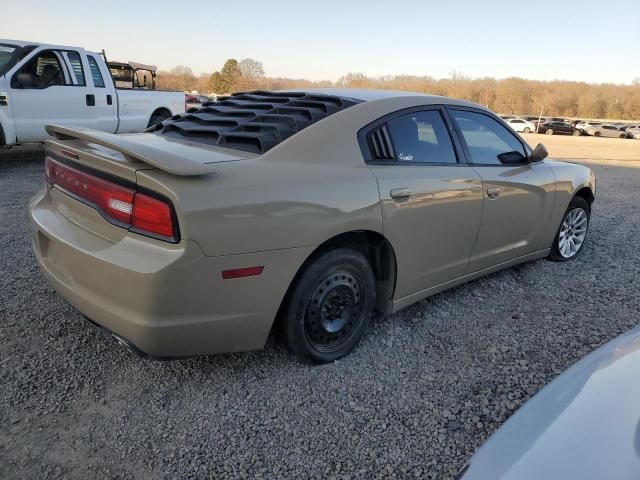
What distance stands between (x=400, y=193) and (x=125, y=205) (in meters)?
1.52

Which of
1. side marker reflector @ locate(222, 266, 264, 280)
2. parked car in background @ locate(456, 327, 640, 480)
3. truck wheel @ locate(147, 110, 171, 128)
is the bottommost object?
parked car in background @ locate(456, 327, 640, 480)

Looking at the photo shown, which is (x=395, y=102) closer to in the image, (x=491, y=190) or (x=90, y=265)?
(x=491, y=190)

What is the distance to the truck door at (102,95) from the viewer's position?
884 cm

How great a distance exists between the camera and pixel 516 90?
300 ft

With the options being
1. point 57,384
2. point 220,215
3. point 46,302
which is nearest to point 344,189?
point 220,215

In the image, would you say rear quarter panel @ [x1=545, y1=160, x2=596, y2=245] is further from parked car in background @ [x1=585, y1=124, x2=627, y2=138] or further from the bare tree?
the bare tree

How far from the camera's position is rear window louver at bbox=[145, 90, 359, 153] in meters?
2.80

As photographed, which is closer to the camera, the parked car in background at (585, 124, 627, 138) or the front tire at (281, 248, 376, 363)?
the front tire at (281, 248, 376, 363)

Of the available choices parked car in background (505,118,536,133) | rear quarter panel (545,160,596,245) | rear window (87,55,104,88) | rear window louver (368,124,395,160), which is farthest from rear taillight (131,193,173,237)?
parked car in background (505,118,536,133)

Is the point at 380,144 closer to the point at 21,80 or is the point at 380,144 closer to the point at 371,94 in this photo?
the point at 371,94

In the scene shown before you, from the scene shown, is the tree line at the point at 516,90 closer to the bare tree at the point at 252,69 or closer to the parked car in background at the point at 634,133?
the bare tree at the point at 252,69

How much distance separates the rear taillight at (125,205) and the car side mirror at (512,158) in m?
2.68

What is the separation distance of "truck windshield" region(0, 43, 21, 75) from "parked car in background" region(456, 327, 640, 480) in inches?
352

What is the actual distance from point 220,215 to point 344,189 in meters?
0.75
